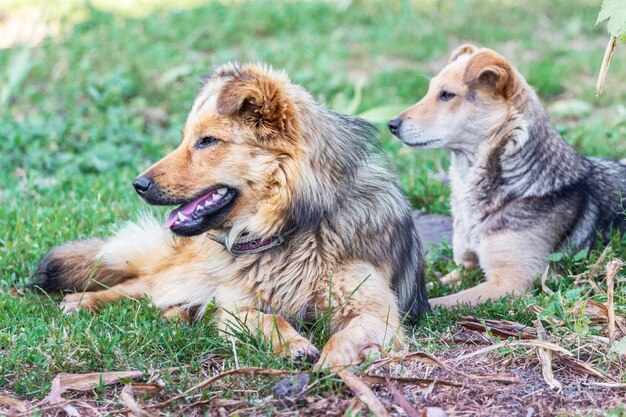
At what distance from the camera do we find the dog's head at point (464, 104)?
19.6 feet

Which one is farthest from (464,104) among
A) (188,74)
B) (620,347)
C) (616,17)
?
(188,74)

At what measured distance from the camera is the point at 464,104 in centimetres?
616

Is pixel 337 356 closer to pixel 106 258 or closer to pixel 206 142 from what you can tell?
pixel 206 142

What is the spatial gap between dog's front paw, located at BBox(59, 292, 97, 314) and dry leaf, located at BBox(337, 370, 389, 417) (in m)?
1.84

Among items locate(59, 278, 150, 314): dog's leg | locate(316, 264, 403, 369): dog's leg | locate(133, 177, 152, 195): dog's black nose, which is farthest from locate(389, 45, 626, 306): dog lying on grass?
locate(133, 177, 152, 195): dog's black nose

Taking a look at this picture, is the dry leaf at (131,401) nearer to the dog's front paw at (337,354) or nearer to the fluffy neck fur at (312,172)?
the dog's front paw at (337,354)

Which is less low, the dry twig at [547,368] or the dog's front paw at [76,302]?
the dry twig at [547,368]

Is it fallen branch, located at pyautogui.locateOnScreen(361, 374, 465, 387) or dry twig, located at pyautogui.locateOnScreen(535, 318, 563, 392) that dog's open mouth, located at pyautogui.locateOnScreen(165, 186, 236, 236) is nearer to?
fallen branch, located at pyautogui.locateOnScreen(361, 374, 465, 387)

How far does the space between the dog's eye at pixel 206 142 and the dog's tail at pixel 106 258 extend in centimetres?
97

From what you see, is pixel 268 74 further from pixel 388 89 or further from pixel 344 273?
pixel 388 89

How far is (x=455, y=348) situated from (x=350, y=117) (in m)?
1.41

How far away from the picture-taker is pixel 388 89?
33.1 ft

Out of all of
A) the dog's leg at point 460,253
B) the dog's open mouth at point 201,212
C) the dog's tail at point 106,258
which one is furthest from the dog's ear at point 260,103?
the dog's leg at point 460,253

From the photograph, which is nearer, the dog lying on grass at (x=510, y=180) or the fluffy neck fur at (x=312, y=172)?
the fluffy neck fur at (x=312, y=172)
